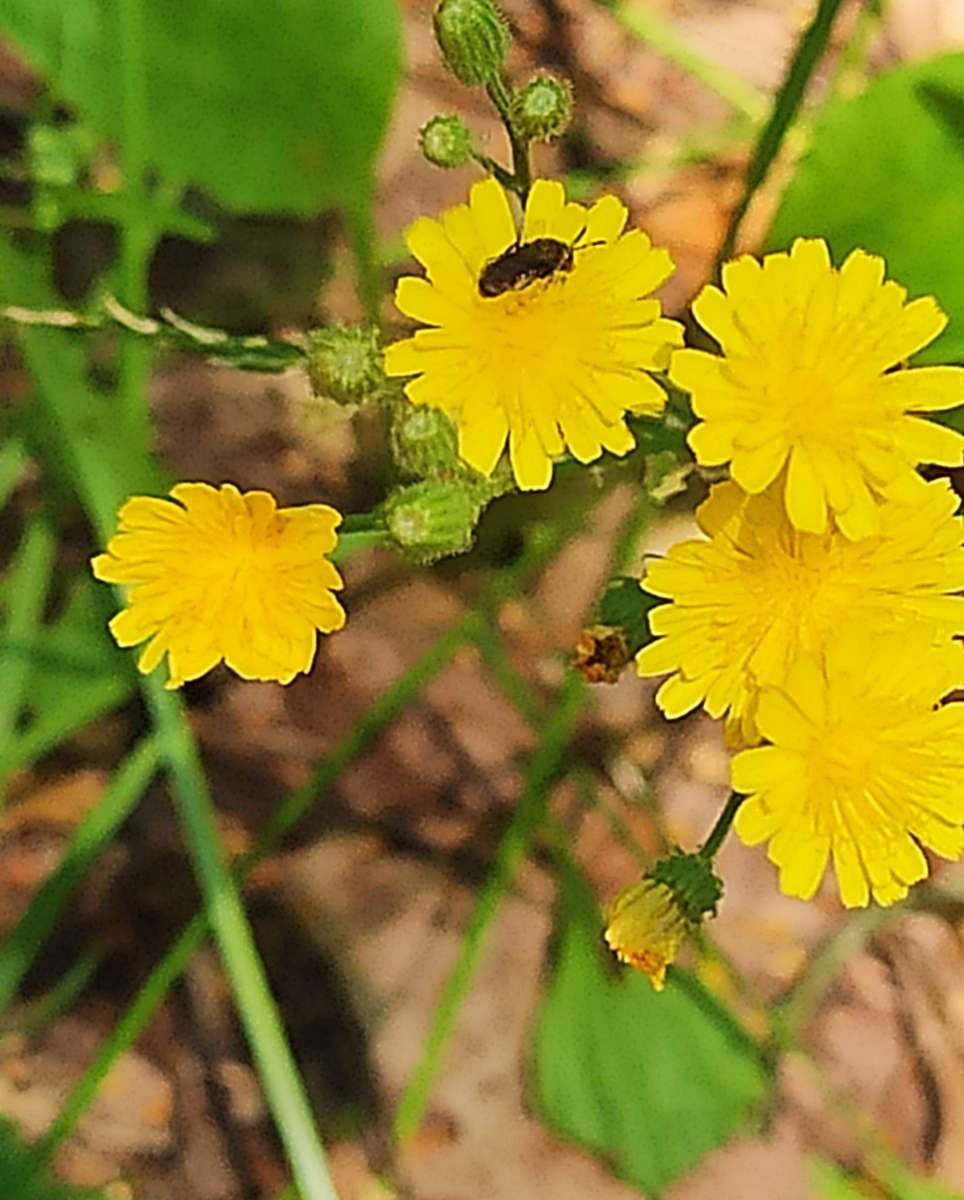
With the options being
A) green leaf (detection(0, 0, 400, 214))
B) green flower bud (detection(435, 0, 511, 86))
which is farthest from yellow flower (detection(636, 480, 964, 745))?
green leaf (detection(0, 0, 400, 214))

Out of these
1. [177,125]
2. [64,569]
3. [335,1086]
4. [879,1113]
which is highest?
[177,125]

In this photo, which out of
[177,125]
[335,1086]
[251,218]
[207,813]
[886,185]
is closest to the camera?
[886,185]

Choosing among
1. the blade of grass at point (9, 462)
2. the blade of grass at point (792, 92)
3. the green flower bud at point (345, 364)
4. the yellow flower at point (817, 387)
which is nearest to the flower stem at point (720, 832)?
the yellow flower at point (817, 387)

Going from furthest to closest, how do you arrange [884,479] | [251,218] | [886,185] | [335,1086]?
[251,218] → [335,1086] → [886,185] → [884,479]

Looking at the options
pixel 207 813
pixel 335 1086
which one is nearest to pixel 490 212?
pixel 207 813

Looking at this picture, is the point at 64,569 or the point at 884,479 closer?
the point at 884,479

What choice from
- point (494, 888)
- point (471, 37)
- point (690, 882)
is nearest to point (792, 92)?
point (471, 37)

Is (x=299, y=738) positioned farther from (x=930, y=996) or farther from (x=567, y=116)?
(x=567, y=116)

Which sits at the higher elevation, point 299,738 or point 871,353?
point 871,353
